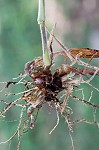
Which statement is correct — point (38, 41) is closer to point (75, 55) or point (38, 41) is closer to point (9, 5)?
point (9, 5)

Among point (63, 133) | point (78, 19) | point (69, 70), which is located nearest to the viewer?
point (69, 70)

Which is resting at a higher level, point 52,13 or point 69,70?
point 52,13

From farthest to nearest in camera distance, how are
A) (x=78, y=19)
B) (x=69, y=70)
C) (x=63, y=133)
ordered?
(x=78, y=19) < (x=63, y=133) < (x=69, y=70)

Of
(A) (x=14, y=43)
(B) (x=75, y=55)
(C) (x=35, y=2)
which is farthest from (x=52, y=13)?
(B) (x=75, y=55)

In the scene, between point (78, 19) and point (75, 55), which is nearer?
point (75, 55)

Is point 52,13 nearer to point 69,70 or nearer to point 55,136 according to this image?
point 55,136

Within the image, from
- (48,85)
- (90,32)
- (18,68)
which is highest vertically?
(90,32)

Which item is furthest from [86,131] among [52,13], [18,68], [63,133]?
[52,13]
